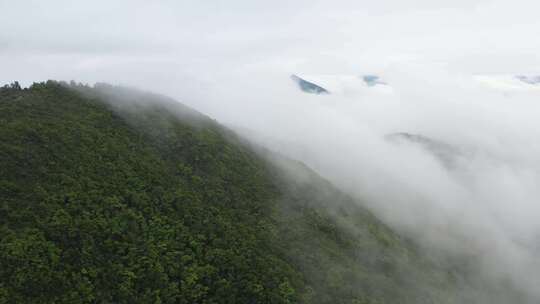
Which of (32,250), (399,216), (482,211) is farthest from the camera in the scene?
(482,211)

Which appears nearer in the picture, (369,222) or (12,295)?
(12,295)

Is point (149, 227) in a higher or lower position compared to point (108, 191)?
lower

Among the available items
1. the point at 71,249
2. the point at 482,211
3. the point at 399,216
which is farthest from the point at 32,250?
the point at 482,211

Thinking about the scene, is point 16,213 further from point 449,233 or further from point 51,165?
point 449,233

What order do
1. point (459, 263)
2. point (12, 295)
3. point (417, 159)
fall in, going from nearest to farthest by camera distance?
point (12, 295) → point (459, 263) → point (417, 159)
